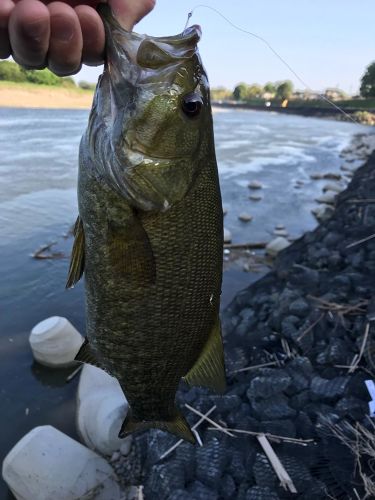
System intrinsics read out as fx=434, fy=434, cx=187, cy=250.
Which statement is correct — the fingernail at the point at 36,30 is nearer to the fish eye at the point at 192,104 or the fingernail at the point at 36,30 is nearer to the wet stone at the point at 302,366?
the fish eye at the point at 192,104

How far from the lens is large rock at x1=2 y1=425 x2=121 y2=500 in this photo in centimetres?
419

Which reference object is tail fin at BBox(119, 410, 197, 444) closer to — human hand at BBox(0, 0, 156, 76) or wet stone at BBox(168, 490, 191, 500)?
human hand at BBox(0, 0, 156, 76)

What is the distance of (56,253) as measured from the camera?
10.3 m

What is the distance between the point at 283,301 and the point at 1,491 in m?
4.49

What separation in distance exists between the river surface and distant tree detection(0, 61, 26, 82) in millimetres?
29599

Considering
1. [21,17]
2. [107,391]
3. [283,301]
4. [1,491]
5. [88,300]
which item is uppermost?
[21,17]

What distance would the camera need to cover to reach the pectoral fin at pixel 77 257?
188 centimetres

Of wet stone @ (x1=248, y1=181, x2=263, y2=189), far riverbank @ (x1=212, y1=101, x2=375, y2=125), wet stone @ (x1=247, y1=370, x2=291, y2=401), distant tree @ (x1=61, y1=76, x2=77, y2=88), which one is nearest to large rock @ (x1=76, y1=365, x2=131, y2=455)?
wet stone @ (x1=247, y1=370, x2=291, y2=401)

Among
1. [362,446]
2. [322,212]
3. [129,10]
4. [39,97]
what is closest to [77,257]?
[129,10]

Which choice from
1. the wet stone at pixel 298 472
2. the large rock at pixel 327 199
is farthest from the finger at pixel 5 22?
the large rock at pixel 327 199

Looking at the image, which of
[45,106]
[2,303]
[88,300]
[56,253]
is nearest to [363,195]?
[56,253]

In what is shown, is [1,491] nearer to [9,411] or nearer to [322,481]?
[9,411]

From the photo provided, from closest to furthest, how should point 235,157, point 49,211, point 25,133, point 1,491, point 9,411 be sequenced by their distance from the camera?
point 1,491 → point 9,411 → point 49,211 → point 235,157 → point 25,133

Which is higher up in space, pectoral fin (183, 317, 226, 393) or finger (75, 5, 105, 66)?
finger (75, 5, 105, 66)
